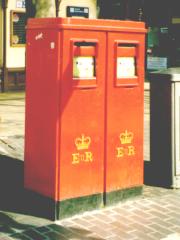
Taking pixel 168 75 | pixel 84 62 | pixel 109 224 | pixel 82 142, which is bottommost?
pixel 109 224

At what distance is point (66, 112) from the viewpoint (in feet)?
16.0

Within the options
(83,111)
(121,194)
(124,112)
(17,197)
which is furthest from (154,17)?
(83,111)

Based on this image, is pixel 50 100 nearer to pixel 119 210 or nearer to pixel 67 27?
pixel 67 27

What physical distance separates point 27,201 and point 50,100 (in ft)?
3.74

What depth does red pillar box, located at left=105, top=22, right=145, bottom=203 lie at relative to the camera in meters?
5.21

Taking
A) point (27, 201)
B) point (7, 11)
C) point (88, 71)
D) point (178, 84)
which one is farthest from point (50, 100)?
point (7, 11)

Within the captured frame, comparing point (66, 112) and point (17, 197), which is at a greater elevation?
point (66, 112)

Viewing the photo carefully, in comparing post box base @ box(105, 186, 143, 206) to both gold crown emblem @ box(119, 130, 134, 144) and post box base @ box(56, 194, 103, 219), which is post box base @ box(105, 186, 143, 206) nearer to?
post box base @ box(56, 194, 103, 219)

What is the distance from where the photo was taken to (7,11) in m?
16.6

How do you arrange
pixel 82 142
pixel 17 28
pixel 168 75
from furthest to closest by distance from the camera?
pixel 17 28 → pixel 168 75 → pixel 82 142

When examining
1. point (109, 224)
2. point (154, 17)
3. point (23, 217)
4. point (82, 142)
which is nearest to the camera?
point (109, 224)

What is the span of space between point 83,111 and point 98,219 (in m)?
1.02

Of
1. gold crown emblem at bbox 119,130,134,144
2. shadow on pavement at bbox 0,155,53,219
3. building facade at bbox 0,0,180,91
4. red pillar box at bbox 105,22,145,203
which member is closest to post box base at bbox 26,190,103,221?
shadow on pavement at bbox 0,155,53,219

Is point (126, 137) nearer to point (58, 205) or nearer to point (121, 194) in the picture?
point (121, 194)
